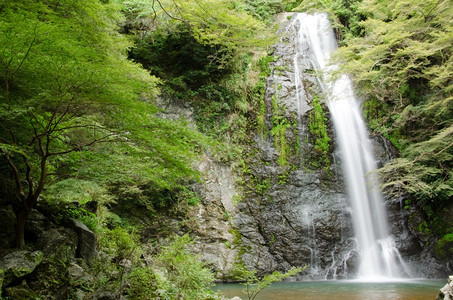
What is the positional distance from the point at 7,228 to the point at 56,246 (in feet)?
2.37

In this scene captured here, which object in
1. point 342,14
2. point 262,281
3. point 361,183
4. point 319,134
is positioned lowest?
point 262,281

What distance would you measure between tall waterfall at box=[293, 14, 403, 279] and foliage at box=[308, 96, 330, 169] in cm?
63

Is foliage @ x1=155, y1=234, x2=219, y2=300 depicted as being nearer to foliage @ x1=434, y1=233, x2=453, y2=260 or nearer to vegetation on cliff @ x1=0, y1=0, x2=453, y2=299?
vegetation on cliff @ x1=0, y1=0, x2=453, y2=299

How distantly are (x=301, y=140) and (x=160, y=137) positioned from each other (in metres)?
11.7

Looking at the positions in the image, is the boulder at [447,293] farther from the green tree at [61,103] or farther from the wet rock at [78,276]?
the wet rock at [78,276]

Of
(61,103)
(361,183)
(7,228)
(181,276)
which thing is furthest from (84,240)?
(361,183)

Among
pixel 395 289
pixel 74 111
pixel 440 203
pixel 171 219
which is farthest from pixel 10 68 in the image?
pixel 440 203

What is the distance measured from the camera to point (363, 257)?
1170 cm

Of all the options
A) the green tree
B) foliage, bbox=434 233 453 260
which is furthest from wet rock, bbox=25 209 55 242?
foliage, bbox=434 233 453 260

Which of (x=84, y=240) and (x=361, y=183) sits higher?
(x=361, y=183)

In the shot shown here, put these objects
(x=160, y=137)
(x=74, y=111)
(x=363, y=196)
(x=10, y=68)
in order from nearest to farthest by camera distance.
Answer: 1. (x=10, y=68)
2. (x=74, y=111)
3. (x=160, y=137)
4. (x=363, y=196)

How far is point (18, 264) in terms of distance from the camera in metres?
3.40

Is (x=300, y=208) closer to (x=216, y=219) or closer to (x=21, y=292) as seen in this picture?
(x=216, y=219)

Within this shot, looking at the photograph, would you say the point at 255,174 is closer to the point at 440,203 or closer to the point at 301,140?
the point at 301,140
